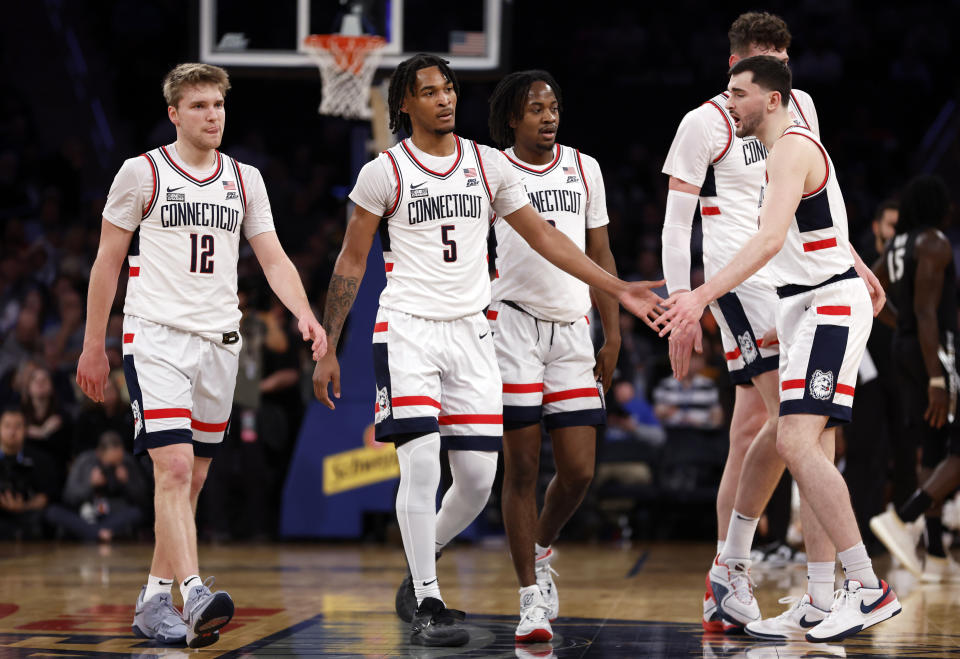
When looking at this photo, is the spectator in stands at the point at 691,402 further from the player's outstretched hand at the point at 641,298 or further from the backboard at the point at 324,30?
the player's outstretched hand at the point at 641,298

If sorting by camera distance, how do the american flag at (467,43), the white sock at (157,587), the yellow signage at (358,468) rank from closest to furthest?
the white sock at (157,587), the american flag at (467,43), the yellow signage at (358,468)

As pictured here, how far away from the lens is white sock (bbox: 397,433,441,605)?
5.22m

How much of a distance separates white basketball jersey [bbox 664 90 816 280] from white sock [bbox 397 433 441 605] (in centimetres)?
164

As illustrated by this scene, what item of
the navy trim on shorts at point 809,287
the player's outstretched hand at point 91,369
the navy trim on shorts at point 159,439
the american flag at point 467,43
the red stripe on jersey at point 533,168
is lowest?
the navy trim on shorts at point 159,439

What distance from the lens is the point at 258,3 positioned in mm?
9922

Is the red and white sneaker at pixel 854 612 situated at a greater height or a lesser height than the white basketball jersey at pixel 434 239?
lesser

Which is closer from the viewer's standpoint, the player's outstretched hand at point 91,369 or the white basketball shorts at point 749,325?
the player's outstretched hand at point 91,369

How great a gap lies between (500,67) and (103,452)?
488 centimetres

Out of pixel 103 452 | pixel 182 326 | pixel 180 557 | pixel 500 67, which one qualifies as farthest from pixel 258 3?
pixel 180 557

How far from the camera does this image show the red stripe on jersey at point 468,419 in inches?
212

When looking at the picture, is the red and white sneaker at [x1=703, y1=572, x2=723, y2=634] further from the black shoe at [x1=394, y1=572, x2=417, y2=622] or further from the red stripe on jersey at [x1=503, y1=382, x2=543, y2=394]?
the black shoe at [x1=394, y1=572, x2=417, y2=622]

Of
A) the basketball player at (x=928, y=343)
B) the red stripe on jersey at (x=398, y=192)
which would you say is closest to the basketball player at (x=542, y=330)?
the red stripe on jersey at (x=398, y=192)

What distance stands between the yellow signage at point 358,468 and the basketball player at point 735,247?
16.7 feet

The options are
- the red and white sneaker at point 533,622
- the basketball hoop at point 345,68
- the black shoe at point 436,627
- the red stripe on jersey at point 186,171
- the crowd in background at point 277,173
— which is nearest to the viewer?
the black shoe at point 436,627
